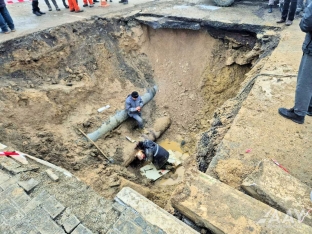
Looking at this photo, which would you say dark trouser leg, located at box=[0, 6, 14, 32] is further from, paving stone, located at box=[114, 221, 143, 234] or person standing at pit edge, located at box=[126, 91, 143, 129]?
paving stone, located at box=[114, 221, 143, 234]

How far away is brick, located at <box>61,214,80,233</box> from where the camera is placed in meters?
2.17

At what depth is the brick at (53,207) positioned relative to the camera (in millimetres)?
2277

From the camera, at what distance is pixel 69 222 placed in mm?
2221

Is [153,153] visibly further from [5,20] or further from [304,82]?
[5,20]

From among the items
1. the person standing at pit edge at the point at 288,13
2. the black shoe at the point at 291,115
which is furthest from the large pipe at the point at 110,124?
the person standing at pit edge at the point at 288,13

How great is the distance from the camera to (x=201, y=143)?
12.2 feet

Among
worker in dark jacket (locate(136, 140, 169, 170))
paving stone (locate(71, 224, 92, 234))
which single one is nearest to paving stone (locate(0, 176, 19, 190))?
paving stone (locate(71, 224, 92, 234))

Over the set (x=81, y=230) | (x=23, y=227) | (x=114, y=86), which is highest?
(x=23, y=227)

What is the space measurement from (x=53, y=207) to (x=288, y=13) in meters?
6.90

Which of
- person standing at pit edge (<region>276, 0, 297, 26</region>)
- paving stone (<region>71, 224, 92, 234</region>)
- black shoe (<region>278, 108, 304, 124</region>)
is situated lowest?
black shoe (<region>278, 108, 304, 124</region>)

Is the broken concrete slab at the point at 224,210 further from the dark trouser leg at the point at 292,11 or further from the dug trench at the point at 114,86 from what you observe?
the dark trouser leg at the point at 292,11

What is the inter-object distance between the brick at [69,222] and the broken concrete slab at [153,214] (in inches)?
17.3

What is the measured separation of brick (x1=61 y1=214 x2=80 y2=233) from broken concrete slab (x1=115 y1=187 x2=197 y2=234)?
1.44ft

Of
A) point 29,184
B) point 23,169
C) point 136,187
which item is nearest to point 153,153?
point 136,187
